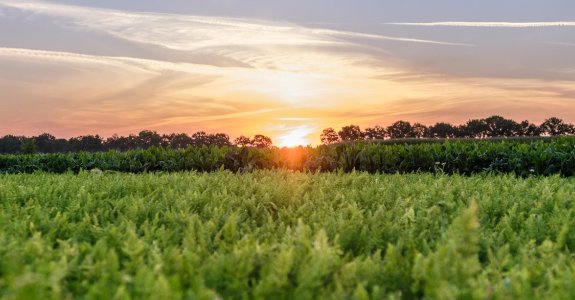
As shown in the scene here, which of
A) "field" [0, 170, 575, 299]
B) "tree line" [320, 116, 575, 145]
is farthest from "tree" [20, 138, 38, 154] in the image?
"field" [0, 170, 575, 299]

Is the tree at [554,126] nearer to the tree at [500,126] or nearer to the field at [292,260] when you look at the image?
the tree at [500,126]

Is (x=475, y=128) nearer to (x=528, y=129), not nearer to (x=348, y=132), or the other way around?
(x=528, y=129)

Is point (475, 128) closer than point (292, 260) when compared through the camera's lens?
No

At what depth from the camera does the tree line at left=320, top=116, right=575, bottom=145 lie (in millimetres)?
45188

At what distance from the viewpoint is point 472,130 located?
171 ft

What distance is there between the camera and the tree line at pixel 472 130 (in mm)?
45188

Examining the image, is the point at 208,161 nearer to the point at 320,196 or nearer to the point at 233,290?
the point at 320,196

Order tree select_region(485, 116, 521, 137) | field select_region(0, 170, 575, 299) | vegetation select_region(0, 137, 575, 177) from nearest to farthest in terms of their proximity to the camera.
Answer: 1. field select_region(0, 170, 575, 299)
2. vegetation select_region(0, 137, 575, 177)
3. tree select_region(485, 116, 521, 137)

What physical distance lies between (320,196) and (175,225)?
5.78 feet

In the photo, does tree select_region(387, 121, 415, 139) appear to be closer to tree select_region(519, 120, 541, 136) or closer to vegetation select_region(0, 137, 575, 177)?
tree select_region(519, 120, 541, 136)

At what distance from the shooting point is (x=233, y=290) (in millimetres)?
2283

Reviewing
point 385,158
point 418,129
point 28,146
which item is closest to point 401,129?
point 418,129

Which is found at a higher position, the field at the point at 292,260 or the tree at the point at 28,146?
the field at the point at 292,260

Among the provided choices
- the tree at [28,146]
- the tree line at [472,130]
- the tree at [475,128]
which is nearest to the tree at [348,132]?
the tree line at [472,130]
